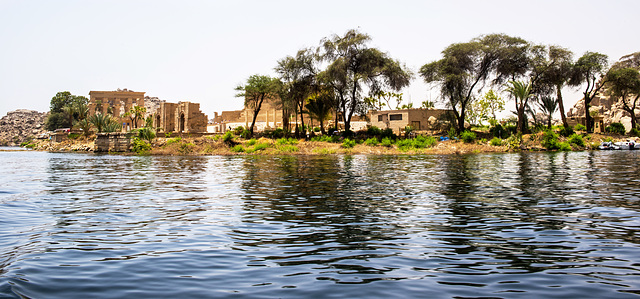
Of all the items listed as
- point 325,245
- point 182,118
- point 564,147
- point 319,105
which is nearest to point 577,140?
point 564,147

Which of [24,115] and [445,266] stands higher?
[24,115]

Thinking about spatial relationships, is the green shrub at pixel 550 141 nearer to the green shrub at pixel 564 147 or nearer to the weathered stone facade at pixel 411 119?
the green shrub at pixel 564 147

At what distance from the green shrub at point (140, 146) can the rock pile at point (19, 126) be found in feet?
317

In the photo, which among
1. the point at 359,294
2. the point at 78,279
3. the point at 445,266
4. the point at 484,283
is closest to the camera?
the point at 359,294

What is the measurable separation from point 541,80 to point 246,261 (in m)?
57.2

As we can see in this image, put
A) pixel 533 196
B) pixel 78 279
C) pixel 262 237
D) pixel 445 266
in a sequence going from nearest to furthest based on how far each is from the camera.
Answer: pixel 78 279 < pixel 445 266 < pixel 262 237 < pixel 533 196

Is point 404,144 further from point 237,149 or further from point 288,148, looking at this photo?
point 237,149

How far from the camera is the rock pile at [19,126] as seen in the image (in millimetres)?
133125

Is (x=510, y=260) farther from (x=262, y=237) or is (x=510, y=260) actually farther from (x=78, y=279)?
(x=78, y=279)

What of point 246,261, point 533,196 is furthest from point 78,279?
point 533,196

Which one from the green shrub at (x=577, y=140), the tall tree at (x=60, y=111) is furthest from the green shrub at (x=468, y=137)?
the tall tree at (x=60, y=111)

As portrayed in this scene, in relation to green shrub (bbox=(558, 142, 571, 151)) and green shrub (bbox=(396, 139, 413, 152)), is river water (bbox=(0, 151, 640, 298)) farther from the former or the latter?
green shrub (bbox=(558, 142, 571, 151))

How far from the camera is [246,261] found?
5.52 m

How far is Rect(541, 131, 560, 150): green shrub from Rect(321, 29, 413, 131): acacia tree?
15794 millimetres
